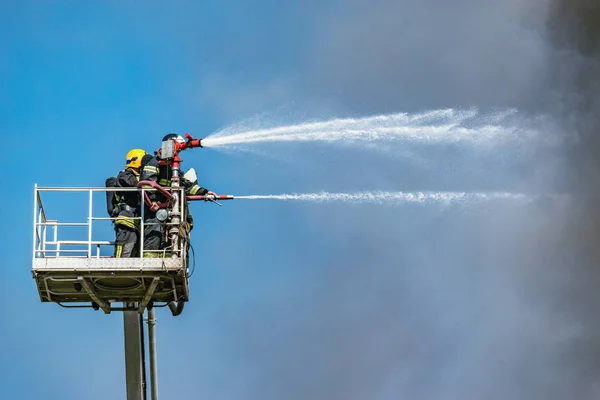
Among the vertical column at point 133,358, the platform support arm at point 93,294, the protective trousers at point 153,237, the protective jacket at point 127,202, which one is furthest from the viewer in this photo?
the vertical column at point 133,358

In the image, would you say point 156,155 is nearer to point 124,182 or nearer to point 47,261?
point 124,182

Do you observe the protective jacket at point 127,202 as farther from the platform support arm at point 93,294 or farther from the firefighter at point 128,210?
the platform support arm at point 93,294

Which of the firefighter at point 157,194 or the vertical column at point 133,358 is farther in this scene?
the vertical column at point 133,358

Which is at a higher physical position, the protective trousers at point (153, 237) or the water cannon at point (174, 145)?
the water cannon at point (174, 145)

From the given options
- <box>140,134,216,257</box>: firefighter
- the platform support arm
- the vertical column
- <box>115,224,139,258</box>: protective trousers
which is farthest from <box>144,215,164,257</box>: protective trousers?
the vertical column

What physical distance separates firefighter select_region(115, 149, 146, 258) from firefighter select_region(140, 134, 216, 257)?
0.30 meters

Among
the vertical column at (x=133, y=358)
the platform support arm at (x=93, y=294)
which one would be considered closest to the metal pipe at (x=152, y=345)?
the vertical column at (x=133, y=358)

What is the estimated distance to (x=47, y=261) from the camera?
121 ft

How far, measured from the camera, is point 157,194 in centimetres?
3862

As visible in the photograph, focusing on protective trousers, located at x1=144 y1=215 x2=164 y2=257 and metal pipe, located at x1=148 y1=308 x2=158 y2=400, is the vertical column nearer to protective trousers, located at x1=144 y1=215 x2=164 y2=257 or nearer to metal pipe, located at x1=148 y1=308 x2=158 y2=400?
metal pipe, located at x1=148 y1=308 x2=158 y2=400

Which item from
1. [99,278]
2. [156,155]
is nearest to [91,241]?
[99,278]

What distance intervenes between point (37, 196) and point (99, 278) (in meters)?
2.84

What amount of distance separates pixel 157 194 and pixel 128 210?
921 millimetres

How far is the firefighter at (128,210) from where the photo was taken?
38.0 meters
